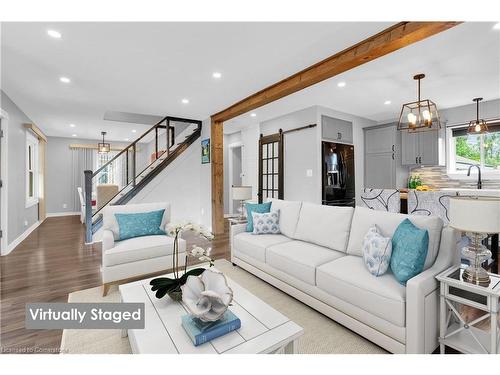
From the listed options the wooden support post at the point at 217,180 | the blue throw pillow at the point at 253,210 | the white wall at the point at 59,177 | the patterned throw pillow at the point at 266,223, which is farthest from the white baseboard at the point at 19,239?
the patterned throw pillow at the point at 266,223

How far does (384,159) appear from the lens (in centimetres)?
548

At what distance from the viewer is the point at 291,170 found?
5262mm

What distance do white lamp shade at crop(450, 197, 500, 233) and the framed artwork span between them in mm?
4627

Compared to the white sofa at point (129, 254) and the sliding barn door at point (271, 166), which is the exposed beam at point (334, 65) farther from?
the white sofa at point (129, 254)

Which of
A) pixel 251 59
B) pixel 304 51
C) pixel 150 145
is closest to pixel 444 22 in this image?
pixel 304 51

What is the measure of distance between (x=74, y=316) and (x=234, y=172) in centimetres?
571

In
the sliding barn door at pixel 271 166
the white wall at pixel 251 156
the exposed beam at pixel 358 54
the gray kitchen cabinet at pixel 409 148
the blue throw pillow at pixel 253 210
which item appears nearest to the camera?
the exposed beam at pixel 358 54

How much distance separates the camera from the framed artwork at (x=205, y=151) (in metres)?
5.59

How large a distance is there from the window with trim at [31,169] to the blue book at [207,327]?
579cm
